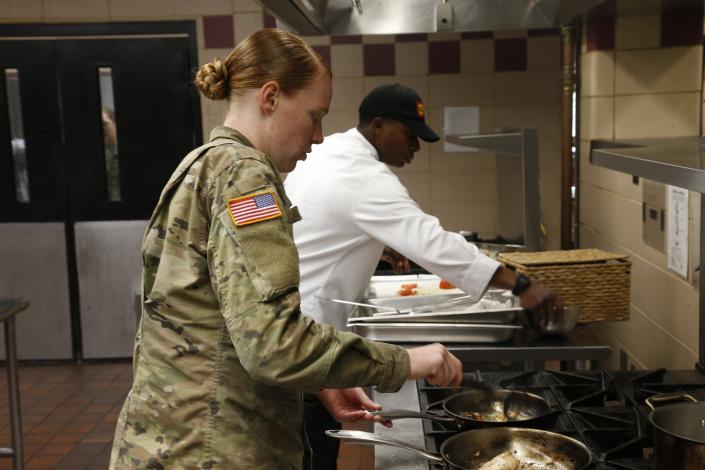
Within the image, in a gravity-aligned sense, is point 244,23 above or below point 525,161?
above

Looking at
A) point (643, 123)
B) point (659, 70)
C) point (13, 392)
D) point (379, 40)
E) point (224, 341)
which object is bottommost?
point (13, 392)

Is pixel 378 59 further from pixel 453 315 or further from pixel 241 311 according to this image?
pixel 241 311

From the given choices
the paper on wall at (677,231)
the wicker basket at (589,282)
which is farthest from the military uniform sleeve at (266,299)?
the paper on wall at (677,231)

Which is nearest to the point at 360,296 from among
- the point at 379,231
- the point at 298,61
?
the point at 379,231

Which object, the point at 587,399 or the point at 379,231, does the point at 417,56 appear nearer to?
the point at 379,231

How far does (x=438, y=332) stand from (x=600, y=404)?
606 millimetres

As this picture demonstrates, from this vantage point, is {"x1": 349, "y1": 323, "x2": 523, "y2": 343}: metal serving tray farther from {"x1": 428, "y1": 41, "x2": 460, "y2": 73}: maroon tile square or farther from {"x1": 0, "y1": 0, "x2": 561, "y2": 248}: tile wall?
{"x1": 428, "y1": 41, "x2": 460, "y2": 73}: maroon tile square

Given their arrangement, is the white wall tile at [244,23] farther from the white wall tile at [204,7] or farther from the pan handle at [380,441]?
the pan handle at [380,441]

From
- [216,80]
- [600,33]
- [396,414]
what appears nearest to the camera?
[216,80]

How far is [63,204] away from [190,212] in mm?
4368

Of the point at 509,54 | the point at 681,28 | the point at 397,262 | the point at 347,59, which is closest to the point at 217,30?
the point at 347,59

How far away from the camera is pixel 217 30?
17.4 ft

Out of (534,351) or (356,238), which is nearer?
(534,351)

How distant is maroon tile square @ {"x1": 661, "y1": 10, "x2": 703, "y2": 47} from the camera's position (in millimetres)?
3166
